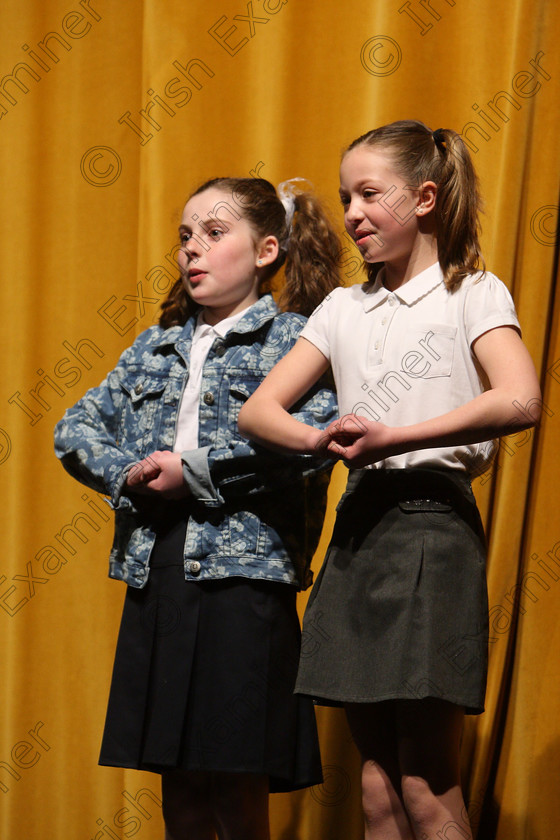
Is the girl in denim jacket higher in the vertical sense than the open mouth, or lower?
lower

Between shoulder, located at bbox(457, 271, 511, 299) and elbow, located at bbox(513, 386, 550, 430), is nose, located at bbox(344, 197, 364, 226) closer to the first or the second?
shoulder, located at bbox(457, 271, 511, 299)

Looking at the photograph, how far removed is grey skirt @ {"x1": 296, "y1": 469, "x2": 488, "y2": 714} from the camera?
1.18 m

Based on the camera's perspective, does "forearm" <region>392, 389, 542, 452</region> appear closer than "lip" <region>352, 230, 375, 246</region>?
Yes

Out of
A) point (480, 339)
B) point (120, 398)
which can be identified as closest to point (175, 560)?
point (120, 398)

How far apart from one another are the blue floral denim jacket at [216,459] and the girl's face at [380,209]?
0.26 m

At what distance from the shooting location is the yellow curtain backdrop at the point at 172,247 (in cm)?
186

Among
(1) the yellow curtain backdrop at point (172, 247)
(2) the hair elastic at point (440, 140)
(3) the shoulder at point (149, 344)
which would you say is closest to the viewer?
(2) the hair elastic at point (440, 140)

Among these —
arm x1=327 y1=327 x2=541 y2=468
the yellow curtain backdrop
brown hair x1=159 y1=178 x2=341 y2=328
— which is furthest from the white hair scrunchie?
arm x1=327 y1=327 x2=541 y2=468

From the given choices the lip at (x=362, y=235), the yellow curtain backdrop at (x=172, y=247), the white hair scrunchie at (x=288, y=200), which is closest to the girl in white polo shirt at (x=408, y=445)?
Answer: the lip at (x=362, y=235)

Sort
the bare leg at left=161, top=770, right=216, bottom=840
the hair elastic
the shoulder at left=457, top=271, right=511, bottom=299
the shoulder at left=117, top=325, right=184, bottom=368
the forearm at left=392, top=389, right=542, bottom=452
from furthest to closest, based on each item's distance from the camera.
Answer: the shoulder at left=117, top=325, right=184, bottom=368, the bare leg at left=161, top=770, right=216, bottom=840, the hair elastic, the shoulder at left=457, top=271, right=511, bottom=299, the forearm at left=392, top=389, right=542, bottom=452

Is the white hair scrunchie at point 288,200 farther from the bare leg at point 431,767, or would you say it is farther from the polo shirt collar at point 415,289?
the bare leg at point 431,767

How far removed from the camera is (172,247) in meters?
2.11

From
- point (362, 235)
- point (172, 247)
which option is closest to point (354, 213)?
point (362, 235)

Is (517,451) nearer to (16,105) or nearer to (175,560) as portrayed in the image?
(175,560)
